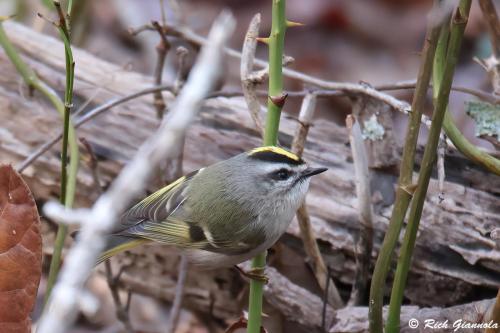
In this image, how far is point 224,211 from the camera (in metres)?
2.28

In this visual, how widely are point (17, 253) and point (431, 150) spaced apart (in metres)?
1.03

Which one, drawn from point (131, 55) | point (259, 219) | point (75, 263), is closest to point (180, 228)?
point (259, 219)

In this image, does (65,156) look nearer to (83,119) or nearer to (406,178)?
(83,119)

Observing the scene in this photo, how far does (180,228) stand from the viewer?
2.29 metres

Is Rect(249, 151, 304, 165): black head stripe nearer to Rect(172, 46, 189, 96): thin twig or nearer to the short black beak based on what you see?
the short black beak

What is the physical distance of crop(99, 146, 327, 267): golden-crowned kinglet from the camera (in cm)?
222

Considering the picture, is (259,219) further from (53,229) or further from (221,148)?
(53,229)

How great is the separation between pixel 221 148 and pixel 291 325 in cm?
74

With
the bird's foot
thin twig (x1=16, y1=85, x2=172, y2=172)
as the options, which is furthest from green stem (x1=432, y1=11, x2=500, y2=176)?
thin twig (x1=16, y1=85, x2=172, y2=172)

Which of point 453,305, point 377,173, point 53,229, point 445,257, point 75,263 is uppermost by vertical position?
point 75,263

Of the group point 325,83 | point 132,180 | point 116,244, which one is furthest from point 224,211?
point 132,180

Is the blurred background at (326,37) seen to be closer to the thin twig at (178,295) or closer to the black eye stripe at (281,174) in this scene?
the thin twig at (178,295)

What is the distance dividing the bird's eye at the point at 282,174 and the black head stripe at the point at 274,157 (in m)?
0.06

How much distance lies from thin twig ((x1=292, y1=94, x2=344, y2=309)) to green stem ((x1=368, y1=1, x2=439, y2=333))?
0.54 meters
